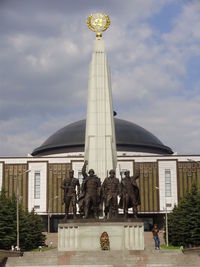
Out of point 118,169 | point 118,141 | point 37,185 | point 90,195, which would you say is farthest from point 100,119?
point 118,141

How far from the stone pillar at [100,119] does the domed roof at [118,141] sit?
51.6 meters

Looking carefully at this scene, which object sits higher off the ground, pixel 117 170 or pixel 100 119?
pixel 100 119

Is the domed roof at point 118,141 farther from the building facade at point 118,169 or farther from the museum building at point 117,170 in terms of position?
the building facade at point 118,169

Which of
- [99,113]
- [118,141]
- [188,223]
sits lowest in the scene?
[188,223]

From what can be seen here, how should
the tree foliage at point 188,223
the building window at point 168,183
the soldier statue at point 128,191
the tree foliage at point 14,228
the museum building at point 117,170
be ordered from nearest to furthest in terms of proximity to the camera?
the soldier statue at point 128,191 → the tree foliage at point 14,228 → the tree foliage at point 188,223 → the museum building at point 117,170 → the building window at point 168,183

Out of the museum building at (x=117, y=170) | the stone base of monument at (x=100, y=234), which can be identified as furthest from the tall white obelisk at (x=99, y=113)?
the museum building at (x=117, y=170)

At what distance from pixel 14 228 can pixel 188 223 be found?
13.9 meters

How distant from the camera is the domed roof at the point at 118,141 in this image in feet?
Answer: 279

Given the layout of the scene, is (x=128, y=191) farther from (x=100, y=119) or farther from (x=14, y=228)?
(x=14, y=228)

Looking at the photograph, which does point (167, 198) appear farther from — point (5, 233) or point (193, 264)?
point (193, 264)

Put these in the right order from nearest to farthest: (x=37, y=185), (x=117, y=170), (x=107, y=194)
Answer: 1. (x=107, y=194)
2. (x=117, y=170)
3. (x=37, y=185)

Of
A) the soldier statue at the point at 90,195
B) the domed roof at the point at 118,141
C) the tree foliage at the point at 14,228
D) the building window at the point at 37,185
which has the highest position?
the domed roof at the point at 118,141

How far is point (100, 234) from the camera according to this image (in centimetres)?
2634

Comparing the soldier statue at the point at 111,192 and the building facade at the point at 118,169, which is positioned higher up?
the building facade at the point at 118,169
